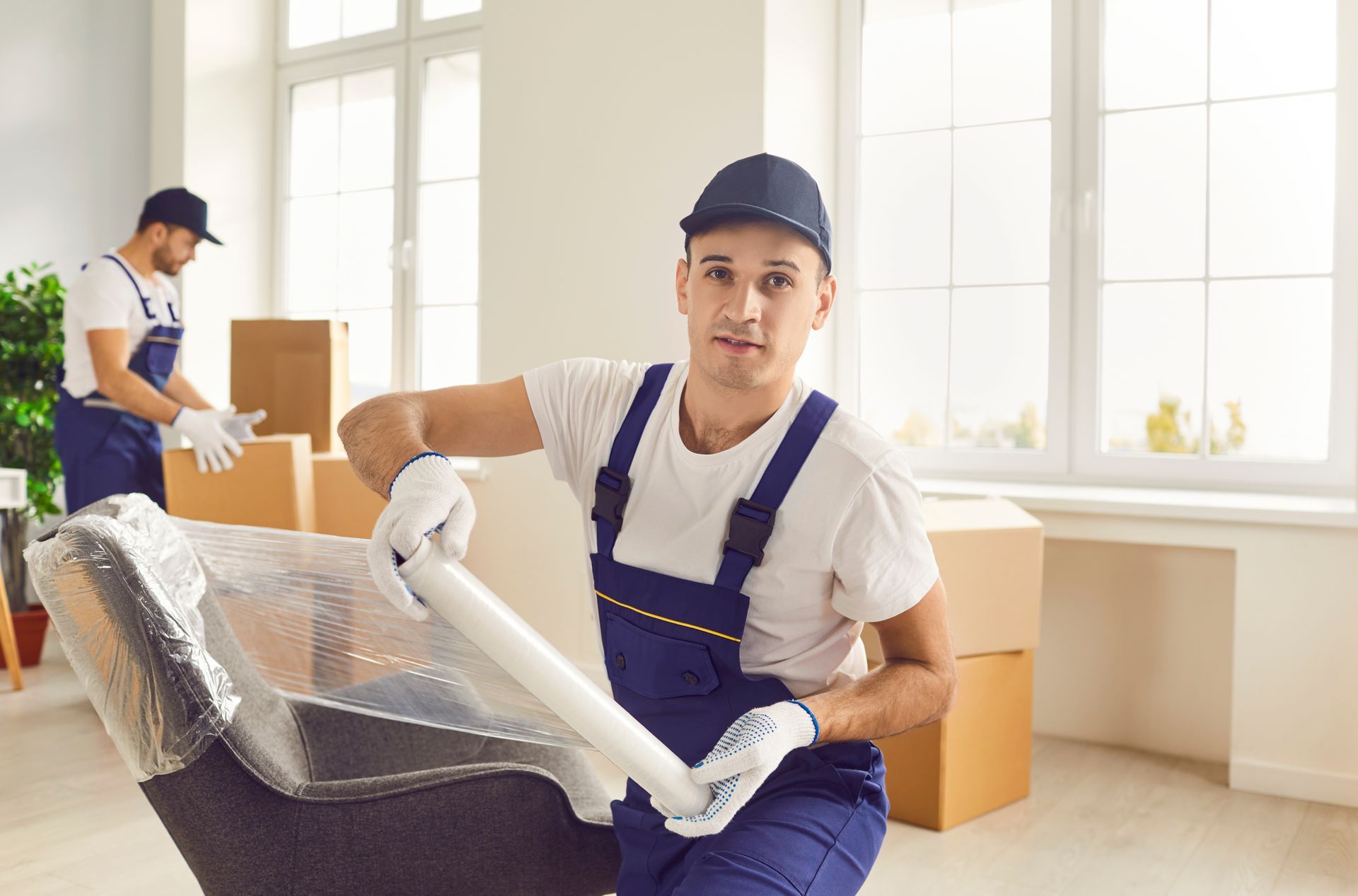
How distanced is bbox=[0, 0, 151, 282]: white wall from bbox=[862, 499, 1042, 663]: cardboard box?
346 centimetres

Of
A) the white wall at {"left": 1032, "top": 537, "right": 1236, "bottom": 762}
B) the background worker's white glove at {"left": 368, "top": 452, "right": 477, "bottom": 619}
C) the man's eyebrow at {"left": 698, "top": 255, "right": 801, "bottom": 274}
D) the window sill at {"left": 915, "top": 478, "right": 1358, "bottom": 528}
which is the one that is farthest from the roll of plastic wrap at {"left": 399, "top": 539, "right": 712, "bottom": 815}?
the white wall at {"left": 1032, "top": 537, "right": 1236, "bottom": 762}

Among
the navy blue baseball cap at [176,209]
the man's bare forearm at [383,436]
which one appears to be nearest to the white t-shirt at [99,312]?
the navy blue baseball cap at [176,209]

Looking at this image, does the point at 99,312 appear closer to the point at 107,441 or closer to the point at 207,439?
the point at 107,441

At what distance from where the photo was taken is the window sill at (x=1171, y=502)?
249 cm

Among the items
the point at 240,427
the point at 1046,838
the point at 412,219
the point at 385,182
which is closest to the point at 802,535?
the point at 1046,838

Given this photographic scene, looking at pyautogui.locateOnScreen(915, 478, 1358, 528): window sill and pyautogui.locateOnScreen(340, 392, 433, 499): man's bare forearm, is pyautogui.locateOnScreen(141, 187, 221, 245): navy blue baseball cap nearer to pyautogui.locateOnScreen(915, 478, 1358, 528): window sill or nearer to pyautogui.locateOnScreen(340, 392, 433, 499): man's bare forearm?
pyautogui.locateOnScreen(340, 392, 433, 499): man's bare forearm

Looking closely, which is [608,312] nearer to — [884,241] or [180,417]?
[884,241]

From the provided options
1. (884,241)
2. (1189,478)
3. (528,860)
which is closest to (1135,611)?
(1189,478)

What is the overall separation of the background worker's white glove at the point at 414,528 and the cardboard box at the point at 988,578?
4.64ft

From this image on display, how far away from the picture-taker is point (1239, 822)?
2.40 metres

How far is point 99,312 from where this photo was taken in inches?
125

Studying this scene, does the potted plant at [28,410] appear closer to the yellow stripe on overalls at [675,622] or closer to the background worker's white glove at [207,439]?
the background worker's white glove at [207,439]

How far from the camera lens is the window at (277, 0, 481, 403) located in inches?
161

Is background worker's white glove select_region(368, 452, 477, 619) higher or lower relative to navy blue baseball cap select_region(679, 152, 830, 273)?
lower
